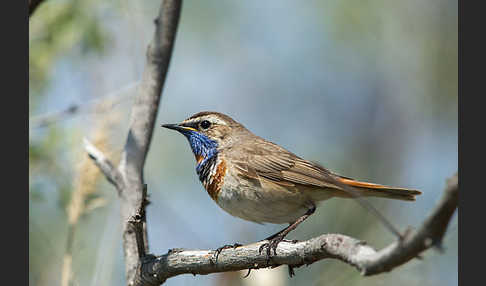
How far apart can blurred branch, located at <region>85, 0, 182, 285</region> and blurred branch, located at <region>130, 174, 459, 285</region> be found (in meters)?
0.50

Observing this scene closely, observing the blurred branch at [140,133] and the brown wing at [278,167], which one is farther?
the brown wing at [278,167]

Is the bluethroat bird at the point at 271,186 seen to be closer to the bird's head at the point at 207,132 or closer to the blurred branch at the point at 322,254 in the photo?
the bird's head at the point at 207,132

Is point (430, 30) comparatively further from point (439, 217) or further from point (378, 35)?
point (439, 217)

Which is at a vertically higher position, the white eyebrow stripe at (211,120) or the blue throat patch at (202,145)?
the white eyebrow stripe at (211,120)

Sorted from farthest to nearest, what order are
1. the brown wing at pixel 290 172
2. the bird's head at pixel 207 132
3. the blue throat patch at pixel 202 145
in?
the bird's head at pixel 207 132, the blue throat patch at pixel 202 145, the brown wing at pixel 290 172

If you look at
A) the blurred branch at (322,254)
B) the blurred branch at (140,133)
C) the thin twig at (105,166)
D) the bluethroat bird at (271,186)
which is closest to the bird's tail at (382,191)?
the bluethroat bird at (271,186)

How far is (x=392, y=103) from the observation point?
30.7 feet

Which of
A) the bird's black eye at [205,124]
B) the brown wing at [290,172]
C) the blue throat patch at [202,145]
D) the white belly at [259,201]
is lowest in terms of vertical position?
the white belly at [259,201]

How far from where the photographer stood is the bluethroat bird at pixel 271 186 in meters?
4.95

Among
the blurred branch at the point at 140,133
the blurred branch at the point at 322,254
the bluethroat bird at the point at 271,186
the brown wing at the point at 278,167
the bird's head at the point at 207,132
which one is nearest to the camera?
the blurred branch at the point at 322,254

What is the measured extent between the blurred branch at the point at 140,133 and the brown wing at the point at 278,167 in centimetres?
90

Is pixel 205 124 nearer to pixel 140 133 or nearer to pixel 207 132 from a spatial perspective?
pixel 207 132

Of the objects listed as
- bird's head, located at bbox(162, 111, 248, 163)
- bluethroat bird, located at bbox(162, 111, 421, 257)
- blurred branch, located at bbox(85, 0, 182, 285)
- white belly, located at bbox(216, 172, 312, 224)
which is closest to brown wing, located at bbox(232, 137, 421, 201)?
bluethroat bird, located at bbox(162, 111, 421, 257)
